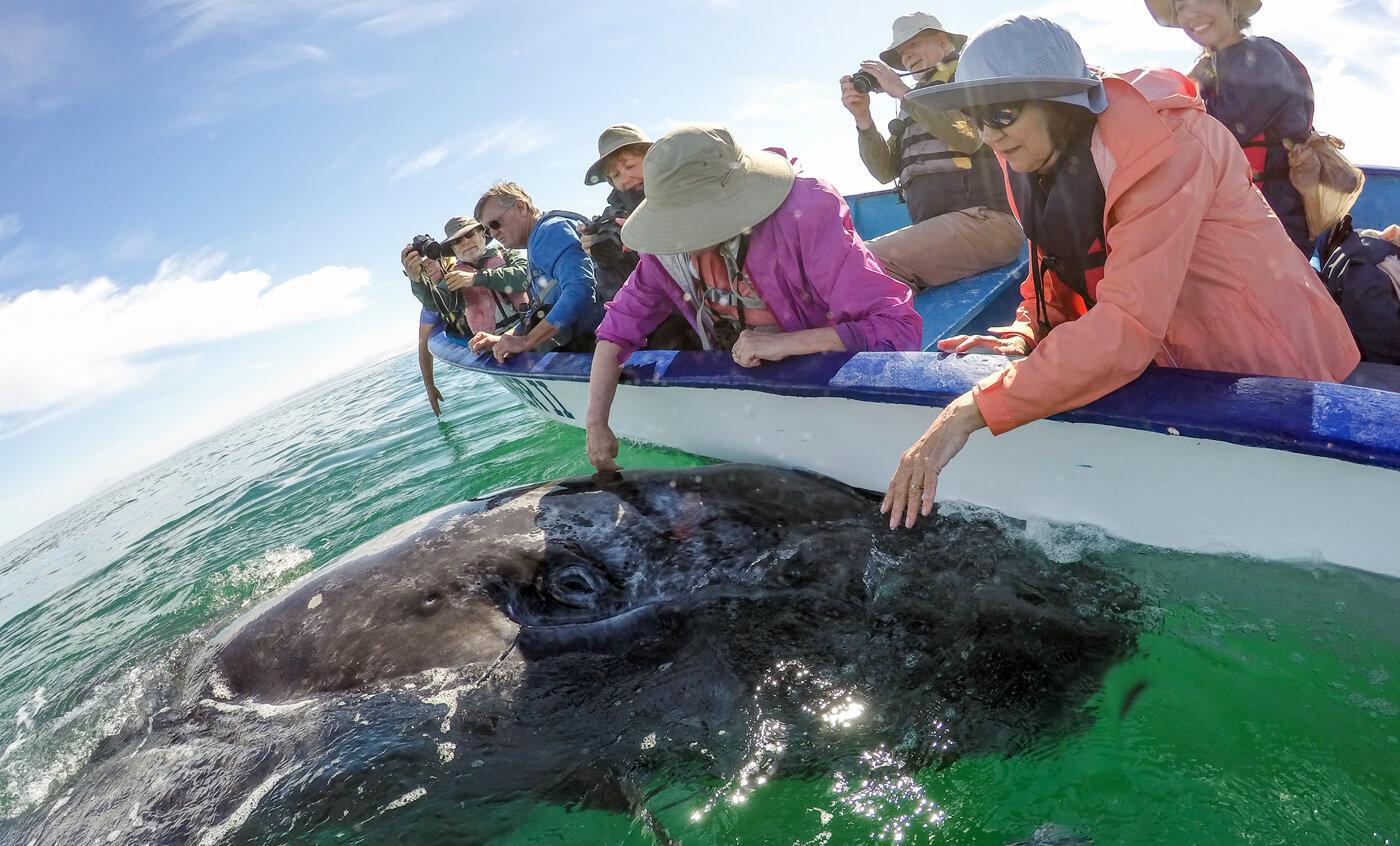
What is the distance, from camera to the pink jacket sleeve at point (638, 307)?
12.8 ft

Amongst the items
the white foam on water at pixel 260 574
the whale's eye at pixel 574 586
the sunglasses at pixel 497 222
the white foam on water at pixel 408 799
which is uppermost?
the sunglasses at pixel 497 222

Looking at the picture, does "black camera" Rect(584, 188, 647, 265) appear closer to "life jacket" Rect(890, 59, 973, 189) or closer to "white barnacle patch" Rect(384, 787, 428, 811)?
"life jacket" Rect(890, 59, 973, 189)

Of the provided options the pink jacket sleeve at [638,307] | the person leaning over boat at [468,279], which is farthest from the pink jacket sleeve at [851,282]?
the person leaning over boat at [468,279]

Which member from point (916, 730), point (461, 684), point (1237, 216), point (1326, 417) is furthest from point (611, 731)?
point (1237, 216)

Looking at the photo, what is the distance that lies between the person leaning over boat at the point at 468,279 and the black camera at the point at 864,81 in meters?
3.41

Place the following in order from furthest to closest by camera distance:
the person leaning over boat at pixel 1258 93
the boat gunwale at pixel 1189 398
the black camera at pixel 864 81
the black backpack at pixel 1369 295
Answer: the black camera at pixel 864 81, the person leaning over boat at pixel 1258 93, the black backpack at pixel 1369 295, the boat gunwale at pixel 1189 398

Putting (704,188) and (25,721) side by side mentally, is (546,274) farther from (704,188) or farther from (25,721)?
(25,721)

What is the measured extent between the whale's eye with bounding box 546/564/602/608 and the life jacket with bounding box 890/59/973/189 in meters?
4.61

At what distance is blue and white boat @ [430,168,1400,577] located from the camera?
2031 mm

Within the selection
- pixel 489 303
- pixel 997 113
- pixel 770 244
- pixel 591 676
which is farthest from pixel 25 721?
pixel 997 113

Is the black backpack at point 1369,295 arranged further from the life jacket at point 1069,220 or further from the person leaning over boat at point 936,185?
the person leaning over boat at point 936,185

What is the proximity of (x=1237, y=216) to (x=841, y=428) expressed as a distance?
161 cm

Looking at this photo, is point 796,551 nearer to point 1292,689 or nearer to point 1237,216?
point 1292,689

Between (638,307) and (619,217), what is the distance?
1.71 m
